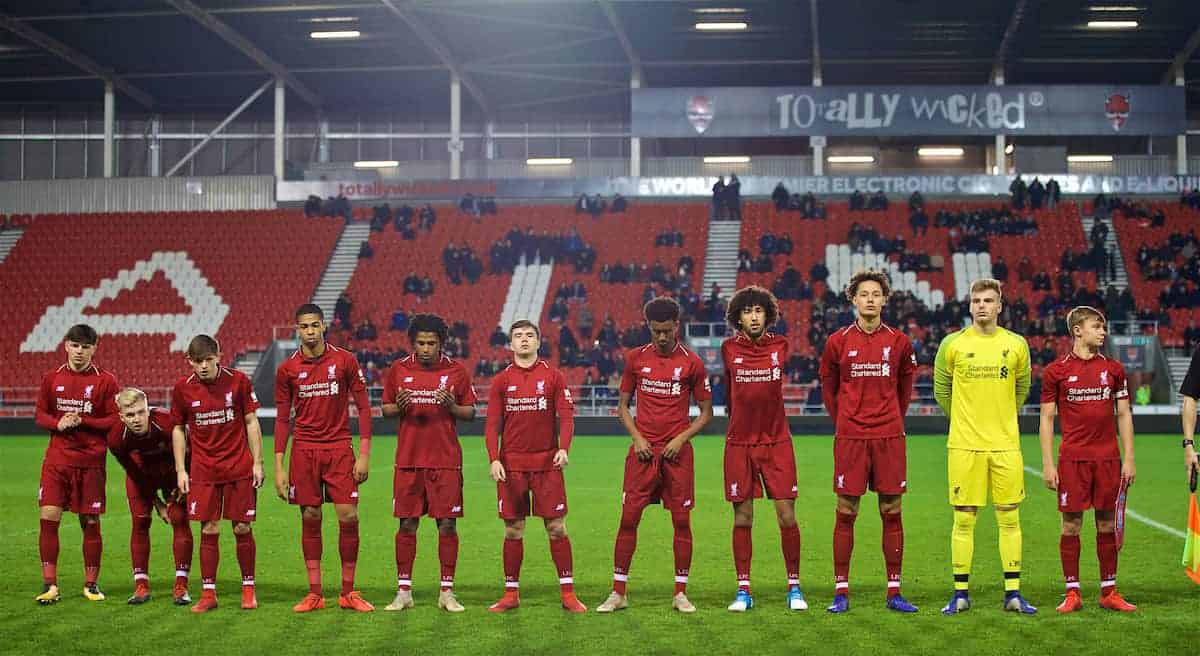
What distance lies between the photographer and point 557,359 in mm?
34469

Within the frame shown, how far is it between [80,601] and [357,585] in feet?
6.61

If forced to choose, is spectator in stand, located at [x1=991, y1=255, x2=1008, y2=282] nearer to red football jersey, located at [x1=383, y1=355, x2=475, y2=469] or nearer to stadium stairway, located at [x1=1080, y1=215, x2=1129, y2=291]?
stadium stairway, located at [x1=1080, y1=215, x2=1129, y2=291]

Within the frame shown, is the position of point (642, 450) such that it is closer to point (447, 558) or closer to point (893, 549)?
point (447, 558)

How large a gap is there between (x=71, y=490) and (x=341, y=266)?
31.0 meters

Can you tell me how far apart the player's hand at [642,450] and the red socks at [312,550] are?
229 cm

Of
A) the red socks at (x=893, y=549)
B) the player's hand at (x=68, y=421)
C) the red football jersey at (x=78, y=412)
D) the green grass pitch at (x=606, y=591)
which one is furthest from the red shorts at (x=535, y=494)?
the player's hand at (x=68, y=421)

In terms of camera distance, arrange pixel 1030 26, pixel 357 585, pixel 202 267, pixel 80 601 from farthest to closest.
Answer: pixel 202 267 → pixel 1030 26 → pixel 357 585 → pixel 80 601

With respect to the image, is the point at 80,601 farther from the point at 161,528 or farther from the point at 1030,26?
the point at 1030,26

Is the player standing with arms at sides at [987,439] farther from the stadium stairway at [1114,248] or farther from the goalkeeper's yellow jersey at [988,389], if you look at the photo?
the stadium stairway at [1114,248]

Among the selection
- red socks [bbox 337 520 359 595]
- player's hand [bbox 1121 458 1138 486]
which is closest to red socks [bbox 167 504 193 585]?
red socks [bbox 337 520 359 595]

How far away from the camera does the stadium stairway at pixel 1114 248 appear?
121ft

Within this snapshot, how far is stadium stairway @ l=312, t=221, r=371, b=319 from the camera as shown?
3944cm

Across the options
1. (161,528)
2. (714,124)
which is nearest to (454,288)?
(714,124)

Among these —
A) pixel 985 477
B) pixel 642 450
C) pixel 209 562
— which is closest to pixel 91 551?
pixel 209 562
